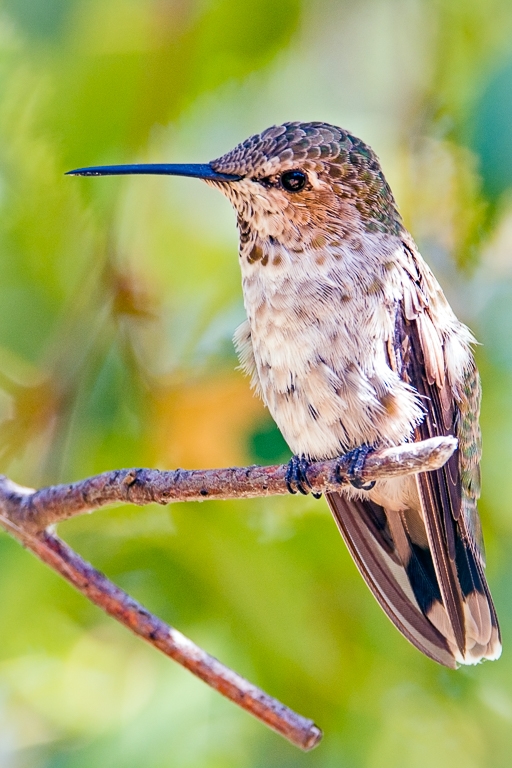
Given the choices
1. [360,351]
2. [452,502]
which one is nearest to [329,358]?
[360,351]

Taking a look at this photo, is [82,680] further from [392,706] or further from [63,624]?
[392,706]

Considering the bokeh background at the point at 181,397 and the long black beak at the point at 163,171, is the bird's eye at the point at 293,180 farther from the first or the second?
the bokeh background at the point at 181,397

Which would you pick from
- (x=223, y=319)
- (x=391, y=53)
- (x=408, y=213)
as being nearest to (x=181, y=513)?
(x=223, y=319)

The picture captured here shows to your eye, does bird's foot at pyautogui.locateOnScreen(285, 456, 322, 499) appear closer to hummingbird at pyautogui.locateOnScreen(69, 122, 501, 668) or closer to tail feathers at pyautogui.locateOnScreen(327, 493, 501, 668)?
hummingbird at pyautogui.locateOnScreen(69, 122, 501, 668)

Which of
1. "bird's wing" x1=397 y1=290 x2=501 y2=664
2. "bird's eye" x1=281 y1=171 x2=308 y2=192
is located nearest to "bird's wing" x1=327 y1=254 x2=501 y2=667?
"bird's wing" x1=397 y1=290 x2=501 y2=664

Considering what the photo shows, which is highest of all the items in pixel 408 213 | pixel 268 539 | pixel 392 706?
pixel 408 213

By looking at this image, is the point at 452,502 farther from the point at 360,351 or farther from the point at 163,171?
the point at 163,171
